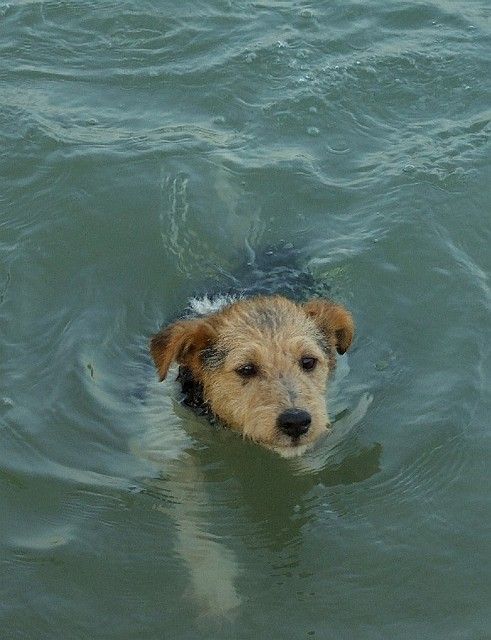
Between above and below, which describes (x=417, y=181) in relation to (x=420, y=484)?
above

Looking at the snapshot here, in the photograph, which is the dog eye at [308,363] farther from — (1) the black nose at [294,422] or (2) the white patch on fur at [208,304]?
(2) the white patch on fur at [208,304]

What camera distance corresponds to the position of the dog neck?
593 centimetres

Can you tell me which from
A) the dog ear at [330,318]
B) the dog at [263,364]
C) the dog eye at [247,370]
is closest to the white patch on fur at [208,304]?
the dog at [263,364]

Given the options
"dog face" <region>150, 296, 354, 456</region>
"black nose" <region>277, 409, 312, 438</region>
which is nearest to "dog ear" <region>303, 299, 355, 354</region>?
"dog face" <region>150, 296, 354, 456</region>

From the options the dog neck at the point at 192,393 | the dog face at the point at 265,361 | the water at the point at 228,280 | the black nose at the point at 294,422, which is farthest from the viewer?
the dog neck at the point at 192,393

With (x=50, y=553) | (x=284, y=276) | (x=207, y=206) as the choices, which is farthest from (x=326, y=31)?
(x=50, y=553)

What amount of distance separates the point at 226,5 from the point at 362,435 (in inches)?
225

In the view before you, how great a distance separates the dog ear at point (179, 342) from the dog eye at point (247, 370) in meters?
0.32

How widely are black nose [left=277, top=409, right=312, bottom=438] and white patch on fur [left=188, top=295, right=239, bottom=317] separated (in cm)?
153

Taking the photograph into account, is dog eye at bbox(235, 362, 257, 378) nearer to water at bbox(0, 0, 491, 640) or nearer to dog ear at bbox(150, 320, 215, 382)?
dog ear at bbox(150, 320, 215, 382)

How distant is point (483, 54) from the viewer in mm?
9461

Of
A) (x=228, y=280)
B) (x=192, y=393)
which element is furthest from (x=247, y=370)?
(x=228, y=280)

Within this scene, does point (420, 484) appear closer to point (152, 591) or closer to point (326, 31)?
point (152, 591)

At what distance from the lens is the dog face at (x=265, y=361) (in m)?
5.25
